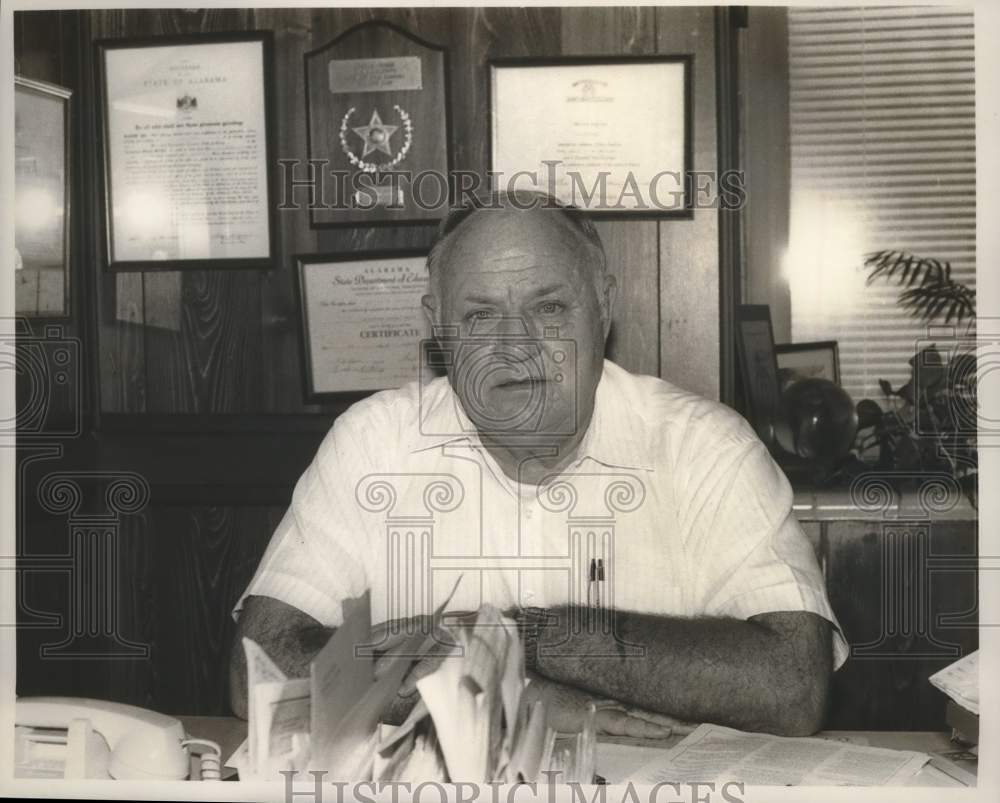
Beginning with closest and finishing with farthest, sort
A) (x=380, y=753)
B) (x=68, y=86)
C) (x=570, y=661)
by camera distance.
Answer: (x=380, y=753) → (x=570, y=661) → (x=68, y=86)

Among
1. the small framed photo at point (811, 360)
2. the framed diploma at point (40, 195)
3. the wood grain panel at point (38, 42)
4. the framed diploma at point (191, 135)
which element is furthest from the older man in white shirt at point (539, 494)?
the wood grain panel at point (38, 42)

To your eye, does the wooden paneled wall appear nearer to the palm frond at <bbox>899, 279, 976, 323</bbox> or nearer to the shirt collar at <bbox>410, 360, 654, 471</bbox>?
the shirt collar at <bbox>410, 360, 654, 471</bbox>

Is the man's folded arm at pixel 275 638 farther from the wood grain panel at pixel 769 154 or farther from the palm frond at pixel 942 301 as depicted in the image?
the palm frond at pixel 942 301

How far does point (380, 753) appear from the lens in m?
1.31

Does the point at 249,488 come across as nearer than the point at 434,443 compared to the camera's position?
No

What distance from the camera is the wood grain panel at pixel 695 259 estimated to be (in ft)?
5.26

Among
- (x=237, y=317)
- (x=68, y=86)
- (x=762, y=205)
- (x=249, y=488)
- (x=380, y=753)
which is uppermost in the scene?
(x=68, y=86)

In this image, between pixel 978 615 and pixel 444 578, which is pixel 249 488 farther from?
pixel 978 615

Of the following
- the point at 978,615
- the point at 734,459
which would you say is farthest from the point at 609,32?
the point at 978,615

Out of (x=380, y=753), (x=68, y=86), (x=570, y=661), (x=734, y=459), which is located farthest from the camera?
(x=68, y=86)

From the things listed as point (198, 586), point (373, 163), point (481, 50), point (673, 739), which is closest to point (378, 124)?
point (373, 163)

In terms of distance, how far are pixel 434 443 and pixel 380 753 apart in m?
0.48

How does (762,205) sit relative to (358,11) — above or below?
below

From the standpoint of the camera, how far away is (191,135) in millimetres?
1655
